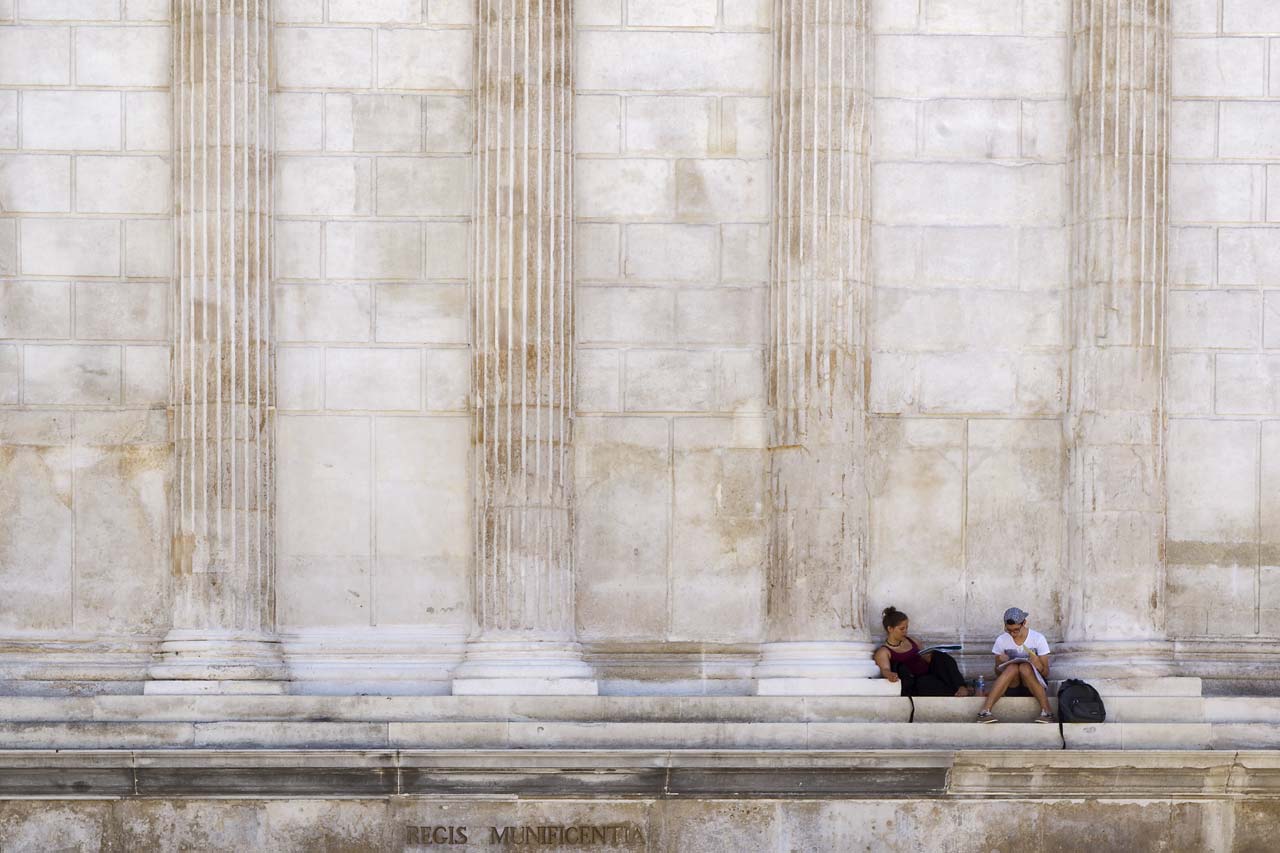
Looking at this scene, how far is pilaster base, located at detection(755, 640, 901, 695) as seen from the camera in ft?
61.9

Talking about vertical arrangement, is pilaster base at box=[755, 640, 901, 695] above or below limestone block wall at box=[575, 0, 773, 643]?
below

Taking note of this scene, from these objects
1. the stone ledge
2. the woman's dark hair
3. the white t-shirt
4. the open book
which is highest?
the woman's dark hair

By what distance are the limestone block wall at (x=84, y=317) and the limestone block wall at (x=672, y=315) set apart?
460cm

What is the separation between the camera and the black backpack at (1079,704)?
720 inches

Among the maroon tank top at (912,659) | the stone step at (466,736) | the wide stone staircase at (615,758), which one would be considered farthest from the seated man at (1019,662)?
the maroon tank top at (912,659)

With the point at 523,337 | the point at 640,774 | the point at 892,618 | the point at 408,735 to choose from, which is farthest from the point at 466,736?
the point at 892,618

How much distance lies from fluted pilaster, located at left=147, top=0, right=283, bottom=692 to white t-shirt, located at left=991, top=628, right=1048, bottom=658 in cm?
751

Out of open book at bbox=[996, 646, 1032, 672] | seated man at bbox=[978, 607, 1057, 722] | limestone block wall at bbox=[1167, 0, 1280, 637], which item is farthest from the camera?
limestone block wall at bbox=[1167, 0, 1280, 637]

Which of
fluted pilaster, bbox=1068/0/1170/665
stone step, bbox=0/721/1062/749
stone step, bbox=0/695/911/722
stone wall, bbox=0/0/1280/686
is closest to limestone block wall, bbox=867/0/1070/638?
stone wall, bbox=0/0/1280/686

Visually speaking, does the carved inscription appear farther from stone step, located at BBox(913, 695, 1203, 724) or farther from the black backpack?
the black backpack

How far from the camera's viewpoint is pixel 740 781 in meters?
18.0

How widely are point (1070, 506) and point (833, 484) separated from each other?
269 centimetres

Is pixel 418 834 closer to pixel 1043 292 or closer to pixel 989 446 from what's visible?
pixel 989 446

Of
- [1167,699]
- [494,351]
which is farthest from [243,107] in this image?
[1167,699]
